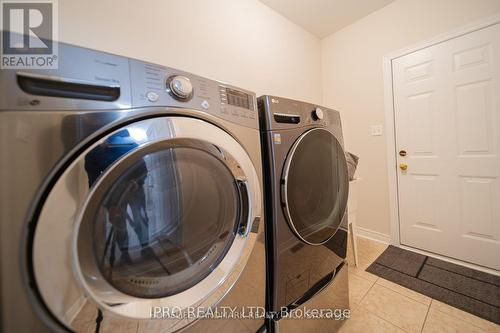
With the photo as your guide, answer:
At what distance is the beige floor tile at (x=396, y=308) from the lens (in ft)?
3.11

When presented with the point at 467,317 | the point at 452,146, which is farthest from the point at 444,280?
the point at 452,146

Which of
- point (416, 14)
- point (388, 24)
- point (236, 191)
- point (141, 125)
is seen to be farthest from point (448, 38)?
point (141, 125)

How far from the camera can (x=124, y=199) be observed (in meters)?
0.44

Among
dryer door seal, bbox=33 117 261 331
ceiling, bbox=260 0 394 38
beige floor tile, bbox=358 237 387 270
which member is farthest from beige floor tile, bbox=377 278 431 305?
ceiling, bbox=260 0 394 38

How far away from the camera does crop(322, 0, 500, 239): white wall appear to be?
1.56 meters

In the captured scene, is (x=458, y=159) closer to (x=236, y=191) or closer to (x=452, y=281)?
(x=452, y=281)

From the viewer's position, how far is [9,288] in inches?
12.4

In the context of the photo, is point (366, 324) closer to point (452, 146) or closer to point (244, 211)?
point (244, 211)

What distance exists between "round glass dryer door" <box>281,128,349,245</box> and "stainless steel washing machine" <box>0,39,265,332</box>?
0.55 ft

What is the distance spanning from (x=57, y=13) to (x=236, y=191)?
126 cm

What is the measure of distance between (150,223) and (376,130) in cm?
212

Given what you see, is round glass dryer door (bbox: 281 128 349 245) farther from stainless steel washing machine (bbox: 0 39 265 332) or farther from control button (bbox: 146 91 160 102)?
control button (bbox: 146 91 160 102)

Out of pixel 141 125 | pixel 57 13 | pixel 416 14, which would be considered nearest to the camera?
pixel 141 125

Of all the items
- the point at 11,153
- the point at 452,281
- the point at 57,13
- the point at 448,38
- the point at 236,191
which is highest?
the point at 448,38
